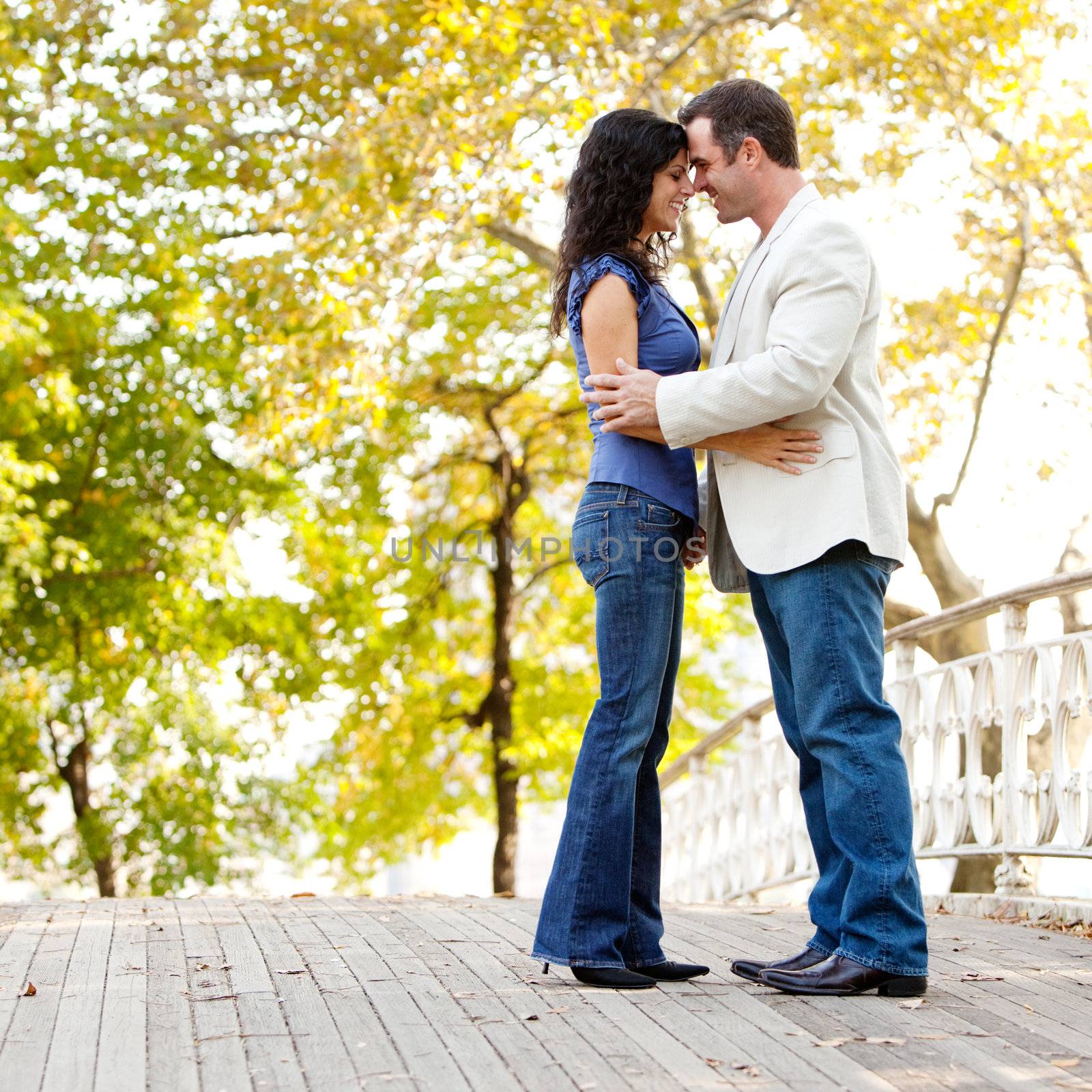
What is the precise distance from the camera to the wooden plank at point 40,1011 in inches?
95.7

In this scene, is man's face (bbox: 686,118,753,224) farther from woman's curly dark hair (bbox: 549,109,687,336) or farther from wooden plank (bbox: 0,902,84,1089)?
wooden plank (bbox: 0,902,84,1089)

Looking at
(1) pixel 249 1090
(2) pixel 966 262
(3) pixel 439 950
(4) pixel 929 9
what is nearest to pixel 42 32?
(4) pixel 929 9

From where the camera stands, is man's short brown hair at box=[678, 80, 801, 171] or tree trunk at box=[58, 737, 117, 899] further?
tree trunk at box=[58, 737, 117, 899]

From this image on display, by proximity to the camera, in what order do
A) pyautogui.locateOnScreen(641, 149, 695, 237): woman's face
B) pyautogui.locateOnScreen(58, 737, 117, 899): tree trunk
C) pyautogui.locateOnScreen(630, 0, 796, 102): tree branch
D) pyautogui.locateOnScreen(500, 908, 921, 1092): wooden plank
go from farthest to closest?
pyautogui.locateOnScreen(58, 737, 117, 899): tree trunk, pyautogui.locateOnScreen(630, 0, 796, 102): tree branch, pyautogui.locateOnScreen(641, 149, 695, 237): woman's face, pyautogui.locateOnScreen(500, 908, 921, 1092): wooden plank

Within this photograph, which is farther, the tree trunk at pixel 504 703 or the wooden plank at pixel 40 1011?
the tree trunk at pixel 504 703

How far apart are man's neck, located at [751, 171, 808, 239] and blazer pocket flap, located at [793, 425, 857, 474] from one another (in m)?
0.57

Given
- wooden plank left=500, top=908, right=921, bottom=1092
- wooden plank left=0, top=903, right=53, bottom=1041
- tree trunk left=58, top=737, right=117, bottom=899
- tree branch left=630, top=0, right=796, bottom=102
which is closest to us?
wooden plank left=500, top=908, right=921, bottom=1092

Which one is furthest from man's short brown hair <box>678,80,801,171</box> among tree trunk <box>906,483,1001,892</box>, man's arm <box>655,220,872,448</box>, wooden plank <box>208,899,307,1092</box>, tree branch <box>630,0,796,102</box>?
tree trunk <box>906,483,1001,892</box>

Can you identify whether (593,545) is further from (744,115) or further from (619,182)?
(744,115)

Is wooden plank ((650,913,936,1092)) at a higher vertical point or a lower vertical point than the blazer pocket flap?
lower

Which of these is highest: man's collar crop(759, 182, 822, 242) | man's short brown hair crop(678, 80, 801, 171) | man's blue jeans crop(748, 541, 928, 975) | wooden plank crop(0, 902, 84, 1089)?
man's short brown hair crop(678, 80, 801, 171)

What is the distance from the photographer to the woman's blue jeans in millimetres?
3127

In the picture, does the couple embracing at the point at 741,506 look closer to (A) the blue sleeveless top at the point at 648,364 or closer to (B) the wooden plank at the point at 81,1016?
(A) the blue sleeveless top at the point at 648,364

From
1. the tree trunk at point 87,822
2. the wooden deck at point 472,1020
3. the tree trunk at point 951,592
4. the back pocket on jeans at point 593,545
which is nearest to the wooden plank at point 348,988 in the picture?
the wooden deck at point 472,1020
